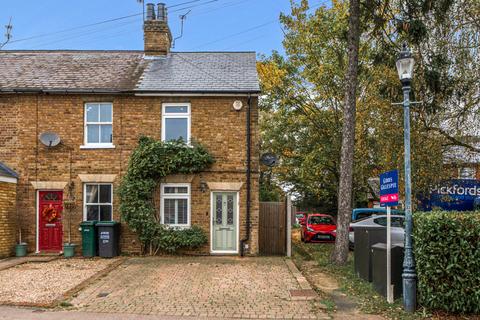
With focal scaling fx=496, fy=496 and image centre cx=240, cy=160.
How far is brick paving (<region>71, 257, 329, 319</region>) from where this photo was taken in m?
8.73

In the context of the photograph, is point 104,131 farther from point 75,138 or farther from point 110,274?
point 110,274

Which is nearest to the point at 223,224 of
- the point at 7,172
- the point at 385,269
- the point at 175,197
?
the point at 175,197

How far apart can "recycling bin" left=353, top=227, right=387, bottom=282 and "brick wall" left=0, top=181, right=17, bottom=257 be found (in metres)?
10.9

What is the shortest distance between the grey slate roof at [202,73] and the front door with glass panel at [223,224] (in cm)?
366

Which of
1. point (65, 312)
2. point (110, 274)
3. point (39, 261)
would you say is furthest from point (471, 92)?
point (39, 261)

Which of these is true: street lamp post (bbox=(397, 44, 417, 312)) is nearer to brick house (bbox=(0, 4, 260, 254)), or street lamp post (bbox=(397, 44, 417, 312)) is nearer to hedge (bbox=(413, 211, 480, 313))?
hedge (bbox=(413, 211, 480, 313))

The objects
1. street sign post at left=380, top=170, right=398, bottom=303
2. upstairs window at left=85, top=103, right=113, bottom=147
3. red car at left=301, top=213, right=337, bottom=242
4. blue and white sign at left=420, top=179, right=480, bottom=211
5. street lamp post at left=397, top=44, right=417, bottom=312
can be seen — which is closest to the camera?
street lamp post at left=397, top=44, right=417, bottom=312

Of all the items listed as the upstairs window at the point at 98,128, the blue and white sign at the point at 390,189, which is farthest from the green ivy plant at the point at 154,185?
the blue and white sign at the point at 390,189

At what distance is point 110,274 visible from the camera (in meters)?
12.5

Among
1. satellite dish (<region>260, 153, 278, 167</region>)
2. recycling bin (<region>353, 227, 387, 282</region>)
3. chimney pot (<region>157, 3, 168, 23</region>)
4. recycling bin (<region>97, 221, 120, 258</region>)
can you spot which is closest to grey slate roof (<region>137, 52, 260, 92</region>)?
chimney pot (<region>157, 3, 168, 23</region>)

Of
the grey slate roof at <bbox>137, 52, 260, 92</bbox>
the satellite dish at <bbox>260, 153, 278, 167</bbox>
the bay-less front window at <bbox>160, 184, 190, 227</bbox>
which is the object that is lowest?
the bay-less front window at <bbox>160, 184, 190, 227</bbox>

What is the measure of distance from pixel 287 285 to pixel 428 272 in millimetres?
3606

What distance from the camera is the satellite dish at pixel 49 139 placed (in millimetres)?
16500

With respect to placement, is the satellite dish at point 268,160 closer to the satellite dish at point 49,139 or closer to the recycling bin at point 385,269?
the satellite dish at point 49,139
